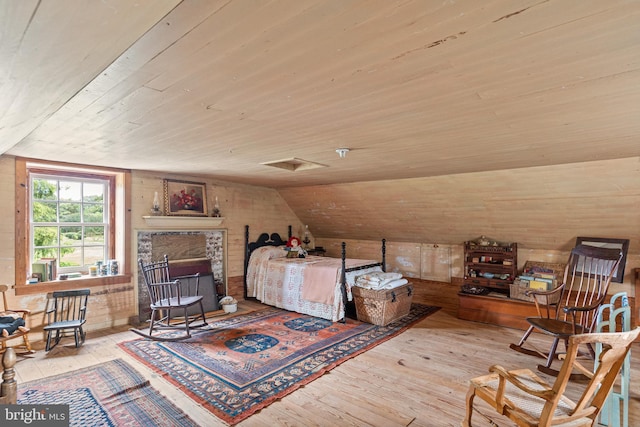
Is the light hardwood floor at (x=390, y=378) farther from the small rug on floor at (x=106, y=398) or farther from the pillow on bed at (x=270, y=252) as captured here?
the pillow on bed at (x=270, y=252)

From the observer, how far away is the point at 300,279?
16.7 ft

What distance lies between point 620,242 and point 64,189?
7.07 metres

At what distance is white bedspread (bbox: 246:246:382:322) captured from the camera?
4711 mm

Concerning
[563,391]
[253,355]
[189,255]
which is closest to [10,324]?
[189,255]

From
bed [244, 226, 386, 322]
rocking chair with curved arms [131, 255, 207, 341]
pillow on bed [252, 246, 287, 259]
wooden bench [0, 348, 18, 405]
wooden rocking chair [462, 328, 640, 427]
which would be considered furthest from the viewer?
pillow on bed [252, 246, 287, 259]

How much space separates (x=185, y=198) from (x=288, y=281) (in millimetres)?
2070

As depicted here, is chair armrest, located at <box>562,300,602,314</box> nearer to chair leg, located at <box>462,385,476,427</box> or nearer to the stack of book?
the stack of book

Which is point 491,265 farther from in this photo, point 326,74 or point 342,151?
point 326,74

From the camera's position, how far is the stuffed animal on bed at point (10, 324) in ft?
10.6

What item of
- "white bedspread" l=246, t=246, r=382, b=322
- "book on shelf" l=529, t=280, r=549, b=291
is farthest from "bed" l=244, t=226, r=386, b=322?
"book on shelf" l=529, t=280, r=549, b=291

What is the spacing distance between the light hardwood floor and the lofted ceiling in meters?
1.94

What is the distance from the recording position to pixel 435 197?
478 cm

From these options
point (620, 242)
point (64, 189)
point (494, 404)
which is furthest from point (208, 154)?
point (620, 242)

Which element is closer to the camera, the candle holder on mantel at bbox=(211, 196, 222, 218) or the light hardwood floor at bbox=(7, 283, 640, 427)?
the light hardwood floor at bbox=(7, 283, 640, 427)
